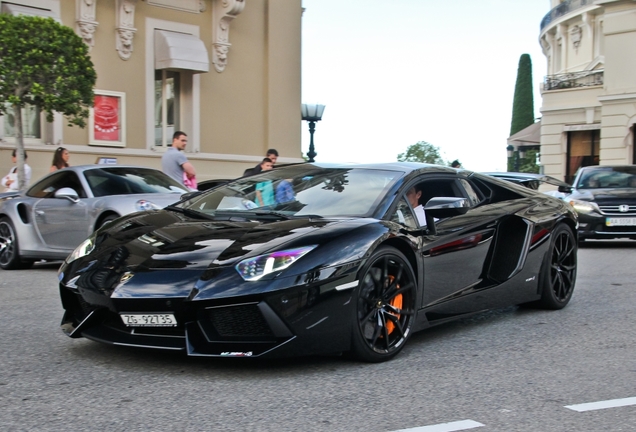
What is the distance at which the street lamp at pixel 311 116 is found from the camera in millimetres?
20484

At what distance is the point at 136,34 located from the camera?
18906 mm

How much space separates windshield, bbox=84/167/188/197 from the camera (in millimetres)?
9938

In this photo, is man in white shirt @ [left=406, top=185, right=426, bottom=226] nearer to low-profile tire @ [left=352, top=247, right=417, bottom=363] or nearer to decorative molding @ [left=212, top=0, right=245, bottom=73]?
low-profile tire @ [left=352, top=247, right=417, bottom=363]

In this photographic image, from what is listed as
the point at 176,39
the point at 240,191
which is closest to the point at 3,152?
the point at 176,39

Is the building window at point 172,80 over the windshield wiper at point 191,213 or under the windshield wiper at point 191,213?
over

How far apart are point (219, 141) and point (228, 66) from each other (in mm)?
1879

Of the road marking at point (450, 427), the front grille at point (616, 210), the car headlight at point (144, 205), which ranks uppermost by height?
the car headlight at point (144, 205)

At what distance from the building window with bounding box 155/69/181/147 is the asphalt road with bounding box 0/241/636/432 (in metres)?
14.3

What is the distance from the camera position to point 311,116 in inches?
816

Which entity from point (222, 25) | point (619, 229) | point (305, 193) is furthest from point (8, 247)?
point (222, 25)

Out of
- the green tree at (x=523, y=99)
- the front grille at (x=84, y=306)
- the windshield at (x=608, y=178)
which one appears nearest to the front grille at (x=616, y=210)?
the windshield at (x=608, y=178)

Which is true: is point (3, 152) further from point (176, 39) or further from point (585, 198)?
point (585, 198)

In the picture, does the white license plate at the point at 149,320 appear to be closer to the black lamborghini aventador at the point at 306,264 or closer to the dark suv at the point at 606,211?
the black lamborghini aventador at the point at 306,264

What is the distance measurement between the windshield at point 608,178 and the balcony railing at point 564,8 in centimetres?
2970
